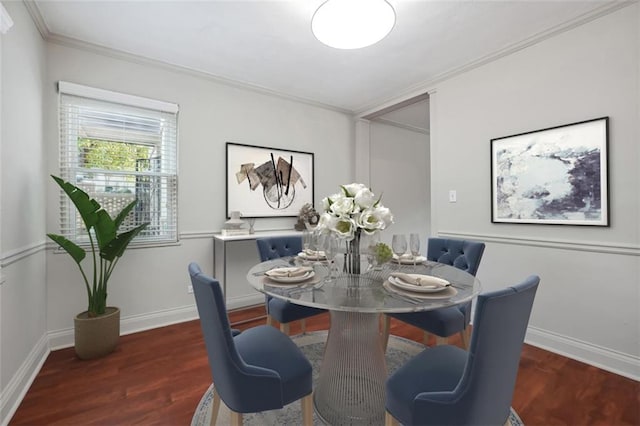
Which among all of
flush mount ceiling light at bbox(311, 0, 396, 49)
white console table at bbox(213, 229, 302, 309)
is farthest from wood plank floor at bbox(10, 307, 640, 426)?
flush mount ceiling light at bbox(311, 0, 396, 49)

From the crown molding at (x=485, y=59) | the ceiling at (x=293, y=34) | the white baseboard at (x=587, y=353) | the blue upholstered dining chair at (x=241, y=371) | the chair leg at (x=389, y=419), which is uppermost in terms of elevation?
the ceiling at (x=293, y=34)

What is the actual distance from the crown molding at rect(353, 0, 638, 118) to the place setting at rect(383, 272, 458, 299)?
242 cm

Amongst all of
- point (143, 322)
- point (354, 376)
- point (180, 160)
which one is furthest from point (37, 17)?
point (354, 376)

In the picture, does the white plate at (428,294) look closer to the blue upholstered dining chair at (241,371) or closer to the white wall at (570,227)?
the blue upholstered dining chair at (241,371)

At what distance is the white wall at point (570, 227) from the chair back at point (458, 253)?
2.57ft

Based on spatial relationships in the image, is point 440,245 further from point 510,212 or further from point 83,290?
point 83,290

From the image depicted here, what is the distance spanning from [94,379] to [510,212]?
3608mm

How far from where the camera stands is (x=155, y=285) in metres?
2.88

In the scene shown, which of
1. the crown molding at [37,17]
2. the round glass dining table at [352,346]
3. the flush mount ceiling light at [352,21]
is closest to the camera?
the round glass dining table at [352,346]

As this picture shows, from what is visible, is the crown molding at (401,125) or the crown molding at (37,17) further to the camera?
the crown molding at (401,125)

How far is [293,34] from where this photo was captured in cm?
239

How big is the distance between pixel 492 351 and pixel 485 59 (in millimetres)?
2874

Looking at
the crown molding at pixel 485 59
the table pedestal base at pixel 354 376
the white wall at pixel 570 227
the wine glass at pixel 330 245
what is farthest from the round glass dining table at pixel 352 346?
the crown molding at pixel 485 59

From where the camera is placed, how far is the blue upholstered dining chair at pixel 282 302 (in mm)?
2055
